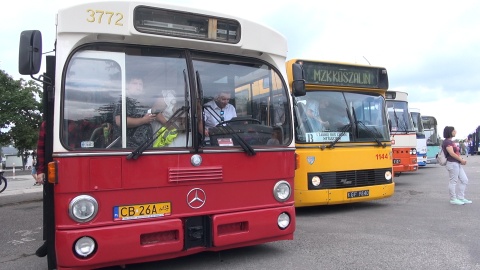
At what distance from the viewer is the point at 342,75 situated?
840 centimetres

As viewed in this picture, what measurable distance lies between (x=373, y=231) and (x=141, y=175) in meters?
4.02

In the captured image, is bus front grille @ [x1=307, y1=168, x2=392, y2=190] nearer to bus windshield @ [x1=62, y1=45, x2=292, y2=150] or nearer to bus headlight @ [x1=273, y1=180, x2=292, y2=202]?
bus headlight @ [x1=273, y1=180, x2=292, y2=202]

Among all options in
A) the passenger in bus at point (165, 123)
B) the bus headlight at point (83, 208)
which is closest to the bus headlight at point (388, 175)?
the passenger in bus at point (165, 123)

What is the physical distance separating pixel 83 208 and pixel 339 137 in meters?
5.34

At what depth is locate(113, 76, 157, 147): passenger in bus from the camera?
13.8ft

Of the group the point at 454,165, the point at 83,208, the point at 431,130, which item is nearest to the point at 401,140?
the point at 454,165

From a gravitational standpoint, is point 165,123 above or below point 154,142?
above

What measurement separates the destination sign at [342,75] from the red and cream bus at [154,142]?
3.07 meters

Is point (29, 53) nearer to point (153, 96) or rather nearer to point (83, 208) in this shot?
point (153, 96)

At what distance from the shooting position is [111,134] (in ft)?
13.6

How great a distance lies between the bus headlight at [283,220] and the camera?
4.96 meters

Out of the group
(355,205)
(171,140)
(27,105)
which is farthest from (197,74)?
(27,105)

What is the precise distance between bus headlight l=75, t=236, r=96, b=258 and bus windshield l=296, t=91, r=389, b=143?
189 inches

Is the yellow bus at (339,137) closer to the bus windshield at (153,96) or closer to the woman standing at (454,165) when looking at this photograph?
the woman standing at (454,165)
